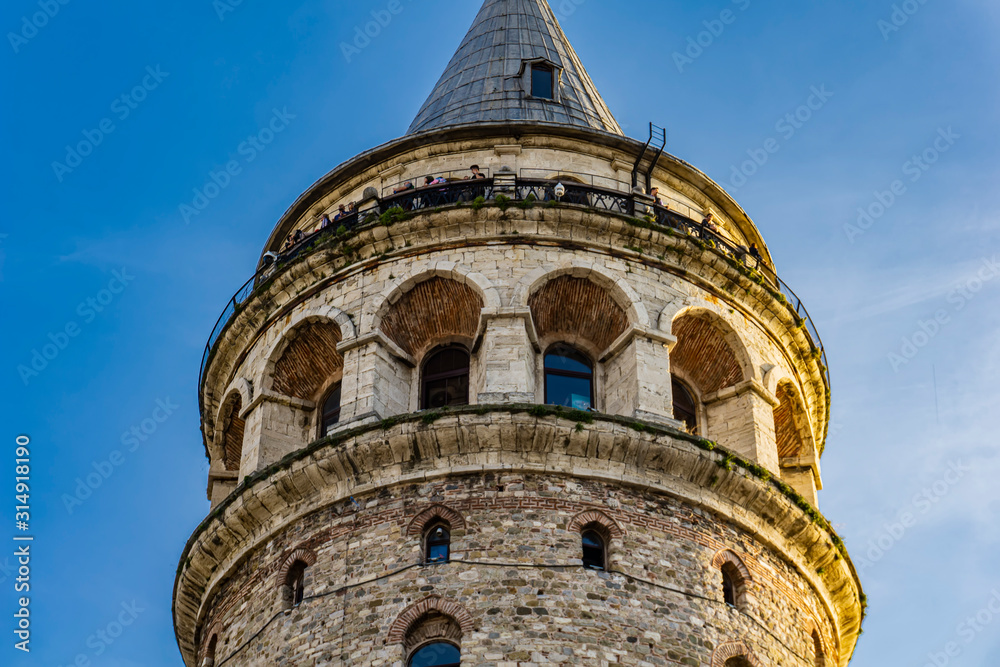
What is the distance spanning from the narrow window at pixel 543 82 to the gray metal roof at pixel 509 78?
25cm

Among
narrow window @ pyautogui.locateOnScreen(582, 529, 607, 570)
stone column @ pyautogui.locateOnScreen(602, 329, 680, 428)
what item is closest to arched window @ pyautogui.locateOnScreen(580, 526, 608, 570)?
narrow window @ pyautogui.locateOnScreen(582, 529, 607, 570)

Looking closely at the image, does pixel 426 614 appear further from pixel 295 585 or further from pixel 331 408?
pixel 331 408

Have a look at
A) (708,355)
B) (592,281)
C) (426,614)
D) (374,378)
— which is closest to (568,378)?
(592,281)

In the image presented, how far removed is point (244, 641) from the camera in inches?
1059

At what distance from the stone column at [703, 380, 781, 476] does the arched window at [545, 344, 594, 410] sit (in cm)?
239

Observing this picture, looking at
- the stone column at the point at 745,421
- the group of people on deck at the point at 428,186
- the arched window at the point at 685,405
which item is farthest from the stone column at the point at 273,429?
the stone column at the point at 745,421

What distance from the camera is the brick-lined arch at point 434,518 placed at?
26328 millimetres

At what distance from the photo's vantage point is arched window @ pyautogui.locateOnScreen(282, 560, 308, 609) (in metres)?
26.8

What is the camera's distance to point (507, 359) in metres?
28.8

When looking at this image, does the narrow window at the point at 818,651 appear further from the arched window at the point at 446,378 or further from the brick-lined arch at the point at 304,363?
the brick-lined arch at the point at 304,363

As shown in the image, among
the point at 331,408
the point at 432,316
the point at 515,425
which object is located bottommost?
the point at 515,425

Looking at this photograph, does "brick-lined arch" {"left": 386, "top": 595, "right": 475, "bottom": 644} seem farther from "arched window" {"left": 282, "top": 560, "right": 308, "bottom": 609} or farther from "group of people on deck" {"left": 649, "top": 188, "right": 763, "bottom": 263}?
"group of people on deck" {"left": 649, "top": 188, "right": 763, "bottom": 263}

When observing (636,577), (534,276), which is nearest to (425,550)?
(636,577)

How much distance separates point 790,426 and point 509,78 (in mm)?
9839
